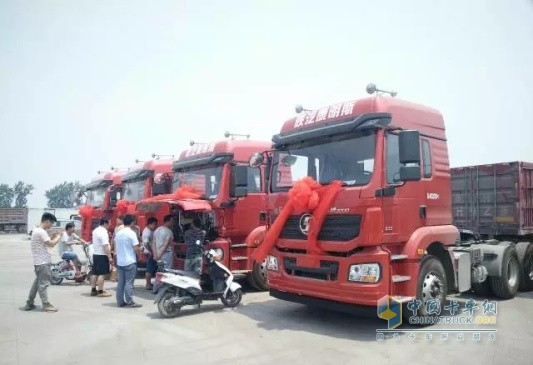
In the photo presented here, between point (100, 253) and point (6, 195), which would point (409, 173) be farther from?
point (6, 195)

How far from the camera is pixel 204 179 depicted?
8.83 m

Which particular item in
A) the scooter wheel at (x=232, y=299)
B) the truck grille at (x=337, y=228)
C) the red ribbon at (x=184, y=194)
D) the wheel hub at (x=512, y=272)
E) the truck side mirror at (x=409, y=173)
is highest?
the truck side mirror at (x=409, y=173)

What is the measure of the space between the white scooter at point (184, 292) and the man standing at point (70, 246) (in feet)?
15.7

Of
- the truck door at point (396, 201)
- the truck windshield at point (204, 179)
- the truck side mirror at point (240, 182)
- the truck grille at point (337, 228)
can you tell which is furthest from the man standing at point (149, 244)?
the truck door at point (396, 201)

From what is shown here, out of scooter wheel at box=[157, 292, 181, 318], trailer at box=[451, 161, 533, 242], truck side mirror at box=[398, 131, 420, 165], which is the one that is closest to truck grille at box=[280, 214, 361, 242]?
truck side mirror at box=[398, 131, 420, 165]

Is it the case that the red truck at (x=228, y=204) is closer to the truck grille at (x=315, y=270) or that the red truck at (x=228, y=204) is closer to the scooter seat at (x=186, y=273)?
the scooter seat at (x=186, y=273)

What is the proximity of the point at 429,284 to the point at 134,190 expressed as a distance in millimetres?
8641

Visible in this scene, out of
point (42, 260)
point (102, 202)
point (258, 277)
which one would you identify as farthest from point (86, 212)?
point (258, 277)

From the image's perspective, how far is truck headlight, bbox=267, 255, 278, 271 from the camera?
251 inches

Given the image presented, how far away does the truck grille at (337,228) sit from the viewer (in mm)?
5391

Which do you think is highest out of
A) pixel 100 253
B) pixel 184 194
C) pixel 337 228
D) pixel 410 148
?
pixel 410 148

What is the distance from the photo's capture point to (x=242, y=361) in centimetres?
462

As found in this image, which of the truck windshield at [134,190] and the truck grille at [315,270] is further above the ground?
the truck windshield at [134,190]

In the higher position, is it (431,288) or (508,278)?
(431,288)
